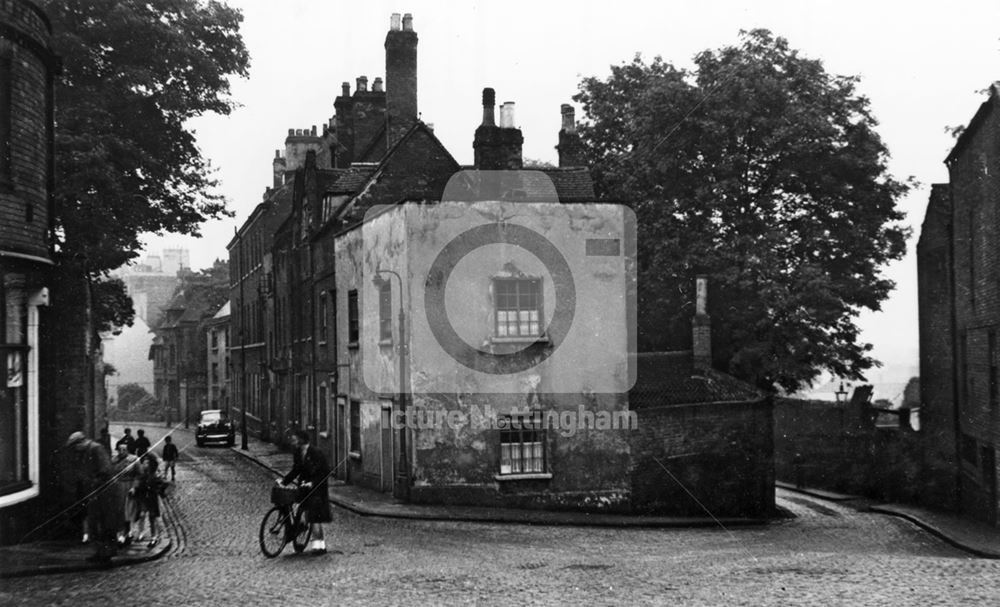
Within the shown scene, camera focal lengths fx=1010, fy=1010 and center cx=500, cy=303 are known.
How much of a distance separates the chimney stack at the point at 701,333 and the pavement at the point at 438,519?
5056 millimetres

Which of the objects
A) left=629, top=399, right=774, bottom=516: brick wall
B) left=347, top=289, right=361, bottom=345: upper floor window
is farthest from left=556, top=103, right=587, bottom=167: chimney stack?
left=629, top=399, right=774, bottom=516: brick wall

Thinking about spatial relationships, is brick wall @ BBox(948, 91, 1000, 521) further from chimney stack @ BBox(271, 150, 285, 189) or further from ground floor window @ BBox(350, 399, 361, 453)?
chimney stack @ BBox(271, 150, 285, 189)

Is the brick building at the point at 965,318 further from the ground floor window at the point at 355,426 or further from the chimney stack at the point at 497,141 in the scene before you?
the ground floor window at the point at 355,426

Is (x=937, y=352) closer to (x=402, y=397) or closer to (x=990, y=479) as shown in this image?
(x=990, y=479)

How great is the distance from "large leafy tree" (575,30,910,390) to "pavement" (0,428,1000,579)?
6.17 m

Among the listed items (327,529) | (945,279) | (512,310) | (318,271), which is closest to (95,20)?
(318,271)

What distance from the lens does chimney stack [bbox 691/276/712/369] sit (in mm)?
29578

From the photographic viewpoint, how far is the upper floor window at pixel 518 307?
2458cm

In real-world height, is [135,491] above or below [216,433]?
above

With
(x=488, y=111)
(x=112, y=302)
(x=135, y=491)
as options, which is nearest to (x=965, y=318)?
(x=488, y=111)

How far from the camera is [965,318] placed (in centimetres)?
2769

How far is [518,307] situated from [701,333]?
7790 mm

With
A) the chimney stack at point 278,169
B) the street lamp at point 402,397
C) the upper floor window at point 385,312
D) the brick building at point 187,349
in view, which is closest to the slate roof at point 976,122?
the street lamp at point 402,397

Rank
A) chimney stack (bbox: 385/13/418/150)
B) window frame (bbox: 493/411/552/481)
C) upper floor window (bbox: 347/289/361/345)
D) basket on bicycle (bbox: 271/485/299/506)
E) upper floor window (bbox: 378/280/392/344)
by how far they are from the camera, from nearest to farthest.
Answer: basket on bicycle (bbox: 271/485/299/506) → window frame (bbox: 493/411/552/481) → upper floor window (bbox: 378/280/392/344) → upper floor window (bbox: 347/289/361/345) → chimney stack (bbox: 385/13/418/150)
